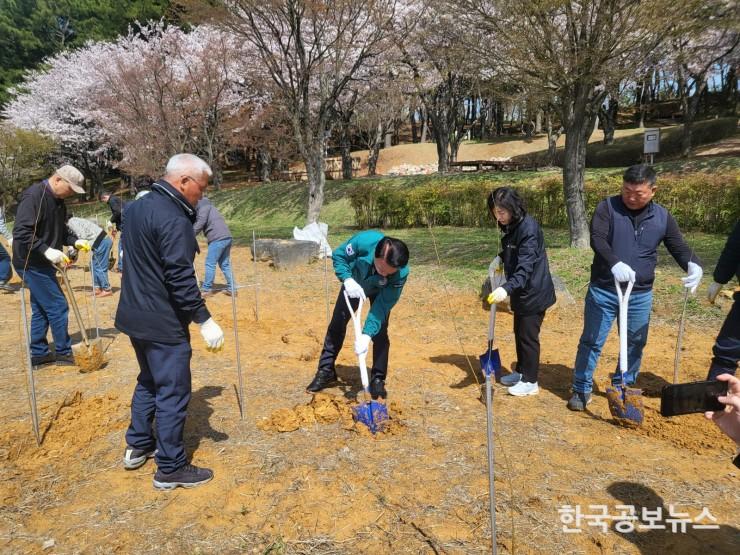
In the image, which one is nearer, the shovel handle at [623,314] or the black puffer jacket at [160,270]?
the black puffer jacket at [160,270]

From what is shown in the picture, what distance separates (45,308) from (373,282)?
298 centimetres

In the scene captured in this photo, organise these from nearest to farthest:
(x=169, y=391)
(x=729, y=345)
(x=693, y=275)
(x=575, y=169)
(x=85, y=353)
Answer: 1. (x=169, y=391)
2. (x=729, y=345)
3. (x=693, y=275)
4. (x=85, y=353)
5. (x=575, y=169)

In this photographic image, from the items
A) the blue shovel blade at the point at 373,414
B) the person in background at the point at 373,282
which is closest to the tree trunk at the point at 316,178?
the person in background at the point at 373,282

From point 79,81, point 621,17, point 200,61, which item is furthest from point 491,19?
point 79,81

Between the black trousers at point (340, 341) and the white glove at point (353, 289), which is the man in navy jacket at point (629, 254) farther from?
the white glove at point (353, 289)

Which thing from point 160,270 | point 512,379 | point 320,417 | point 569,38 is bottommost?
point 512,379

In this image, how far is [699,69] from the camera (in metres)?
22.0

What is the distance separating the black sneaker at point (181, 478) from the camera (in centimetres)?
262

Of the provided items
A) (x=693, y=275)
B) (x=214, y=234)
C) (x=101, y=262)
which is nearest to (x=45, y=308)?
(x=214, y=234)

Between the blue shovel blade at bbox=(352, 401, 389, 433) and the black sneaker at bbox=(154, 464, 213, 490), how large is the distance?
3.30ft

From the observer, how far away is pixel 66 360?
15.2 ft

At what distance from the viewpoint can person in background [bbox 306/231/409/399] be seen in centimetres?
314

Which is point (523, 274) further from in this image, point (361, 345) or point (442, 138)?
point (442, 138)

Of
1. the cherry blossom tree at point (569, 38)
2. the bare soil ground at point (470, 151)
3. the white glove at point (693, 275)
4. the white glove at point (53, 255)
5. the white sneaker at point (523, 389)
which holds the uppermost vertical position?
the cherry blossom tree at point (569, 38)
